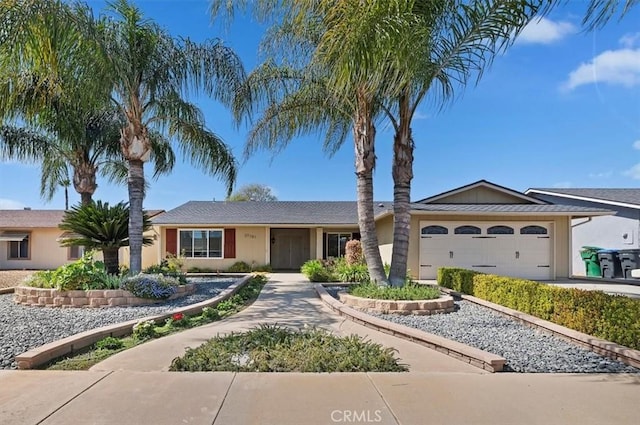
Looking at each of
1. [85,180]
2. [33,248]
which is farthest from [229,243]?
[33,248]

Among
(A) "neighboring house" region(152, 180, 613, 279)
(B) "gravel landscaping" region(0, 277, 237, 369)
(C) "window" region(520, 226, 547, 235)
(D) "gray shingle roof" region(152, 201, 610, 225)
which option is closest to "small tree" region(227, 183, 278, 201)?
(D) "gray shingle roof" region(152, 201, 610, 225)

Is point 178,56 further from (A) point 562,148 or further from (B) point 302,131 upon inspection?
(A) point 562,148

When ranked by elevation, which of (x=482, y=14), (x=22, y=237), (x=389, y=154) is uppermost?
(x=482, y=14)

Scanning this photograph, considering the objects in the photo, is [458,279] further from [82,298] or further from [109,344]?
[82,298]

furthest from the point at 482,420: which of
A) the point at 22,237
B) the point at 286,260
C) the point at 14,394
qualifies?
the point at 22,237

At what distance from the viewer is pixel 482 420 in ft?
12.1

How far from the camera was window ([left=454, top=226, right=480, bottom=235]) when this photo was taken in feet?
53.0

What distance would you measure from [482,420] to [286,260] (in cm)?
2019

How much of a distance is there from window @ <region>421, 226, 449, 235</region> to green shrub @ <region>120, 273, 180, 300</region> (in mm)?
9667

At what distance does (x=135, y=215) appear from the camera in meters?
11.5

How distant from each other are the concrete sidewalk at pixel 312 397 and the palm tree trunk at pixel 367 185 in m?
4.82

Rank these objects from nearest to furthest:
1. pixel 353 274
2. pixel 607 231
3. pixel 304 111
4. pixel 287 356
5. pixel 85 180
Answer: pixel 287 356
pixel 304 111
pixel 353 274
pixel 85 180
pixel 607 231

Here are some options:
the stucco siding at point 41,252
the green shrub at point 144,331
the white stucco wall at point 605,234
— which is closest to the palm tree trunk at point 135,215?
the green shrub at point 144,331

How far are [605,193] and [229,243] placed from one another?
66.6ft
